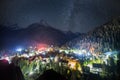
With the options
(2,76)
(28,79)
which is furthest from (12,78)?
(28,79)

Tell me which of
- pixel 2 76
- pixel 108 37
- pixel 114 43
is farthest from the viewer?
pixel 108 37

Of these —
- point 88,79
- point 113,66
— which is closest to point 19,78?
point 88,79

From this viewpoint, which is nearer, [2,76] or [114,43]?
[2,76]

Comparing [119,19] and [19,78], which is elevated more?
[119,19]

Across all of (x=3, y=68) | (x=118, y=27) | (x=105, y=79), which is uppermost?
(x=118, y=27)

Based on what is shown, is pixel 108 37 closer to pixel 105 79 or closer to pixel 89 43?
pixel 89 43

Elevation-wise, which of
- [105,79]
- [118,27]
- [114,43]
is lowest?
[105,79]

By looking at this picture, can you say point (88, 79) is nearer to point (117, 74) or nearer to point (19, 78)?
point (117, 74)

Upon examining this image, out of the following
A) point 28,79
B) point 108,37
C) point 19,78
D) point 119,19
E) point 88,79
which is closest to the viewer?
point 19,78

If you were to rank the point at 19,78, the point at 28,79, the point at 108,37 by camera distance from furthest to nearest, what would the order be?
the point at 108,37, the point at 28,79, the point at 19,78
